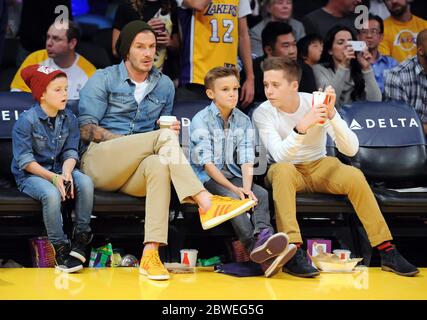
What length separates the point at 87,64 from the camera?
6961 mm

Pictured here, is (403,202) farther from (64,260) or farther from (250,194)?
(64,260)

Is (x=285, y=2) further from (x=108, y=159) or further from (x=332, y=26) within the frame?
(x=108, y=159)

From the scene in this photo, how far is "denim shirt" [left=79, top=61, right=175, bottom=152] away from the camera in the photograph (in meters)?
5.99

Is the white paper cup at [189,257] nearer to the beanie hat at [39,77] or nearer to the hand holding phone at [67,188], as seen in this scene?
the hand holding phone at [67,188]

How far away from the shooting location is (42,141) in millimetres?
5715

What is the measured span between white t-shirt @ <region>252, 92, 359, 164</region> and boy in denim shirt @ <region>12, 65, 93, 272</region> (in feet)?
3.82

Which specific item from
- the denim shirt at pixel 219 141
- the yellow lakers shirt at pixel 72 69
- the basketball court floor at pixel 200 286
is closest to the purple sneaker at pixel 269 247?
the basketball court floor at pixel 200 286

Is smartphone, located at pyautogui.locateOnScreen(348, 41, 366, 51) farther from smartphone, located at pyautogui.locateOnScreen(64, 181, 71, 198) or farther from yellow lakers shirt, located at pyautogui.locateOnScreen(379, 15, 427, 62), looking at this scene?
smartphone, located at pyautogui.locateOnScreen(64, 181, 71, 198)

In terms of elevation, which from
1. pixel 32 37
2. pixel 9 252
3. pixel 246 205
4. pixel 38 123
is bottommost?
pixel 9 252

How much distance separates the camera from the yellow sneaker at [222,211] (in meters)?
5.32

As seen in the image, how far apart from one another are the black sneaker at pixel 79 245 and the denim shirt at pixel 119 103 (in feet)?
2.66
